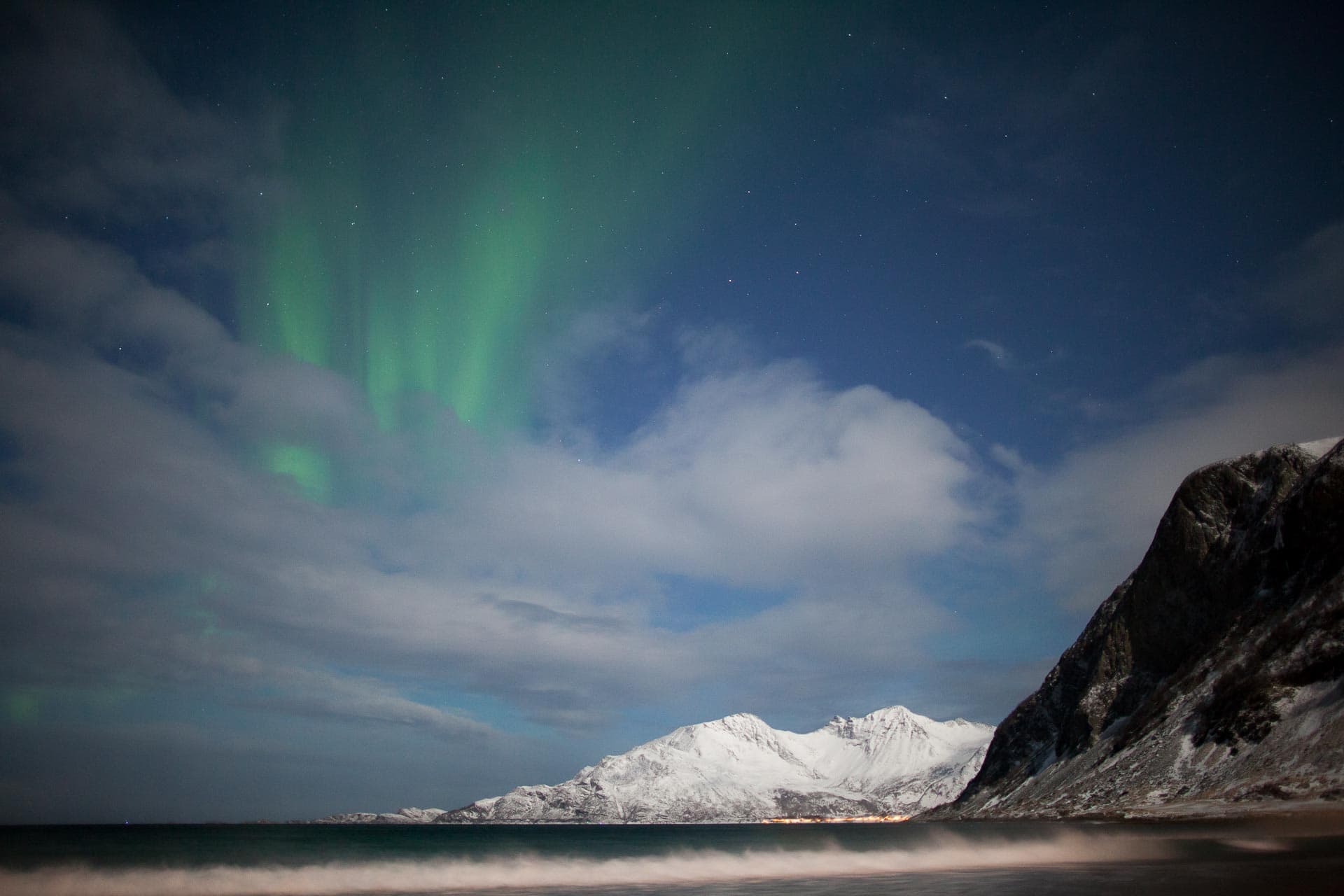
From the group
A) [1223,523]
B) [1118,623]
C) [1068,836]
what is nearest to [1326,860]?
[1068,836]

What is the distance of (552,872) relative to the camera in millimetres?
69500

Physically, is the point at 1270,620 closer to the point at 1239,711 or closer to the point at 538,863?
the point at 1239,711

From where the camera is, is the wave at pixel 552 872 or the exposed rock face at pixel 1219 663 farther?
the exposed rock face at pixel 1219 663

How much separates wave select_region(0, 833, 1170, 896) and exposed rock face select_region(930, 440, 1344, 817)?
2582 centimetres

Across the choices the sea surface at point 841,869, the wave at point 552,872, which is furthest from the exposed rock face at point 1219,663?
the wave at point 552,872

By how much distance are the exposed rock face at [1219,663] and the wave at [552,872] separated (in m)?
25.8

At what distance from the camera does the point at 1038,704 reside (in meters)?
167

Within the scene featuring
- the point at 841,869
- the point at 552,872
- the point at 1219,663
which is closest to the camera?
the point at 841,869

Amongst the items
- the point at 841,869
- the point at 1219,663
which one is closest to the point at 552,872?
the point at 841,869

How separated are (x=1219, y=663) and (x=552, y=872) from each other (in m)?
91.1

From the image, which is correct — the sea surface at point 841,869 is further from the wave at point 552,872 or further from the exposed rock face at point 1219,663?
the exposed rock face at point 1219,663

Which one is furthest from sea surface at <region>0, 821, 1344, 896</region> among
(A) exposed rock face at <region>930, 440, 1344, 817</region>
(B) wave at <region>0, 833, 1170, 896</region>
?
(A) exposed rock face at <region>930, 440, 1344, 817</region>

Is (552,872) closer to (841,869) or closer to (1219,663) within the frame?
(841,869)

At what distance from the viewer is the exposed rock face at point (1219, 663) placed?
83.4 meters
